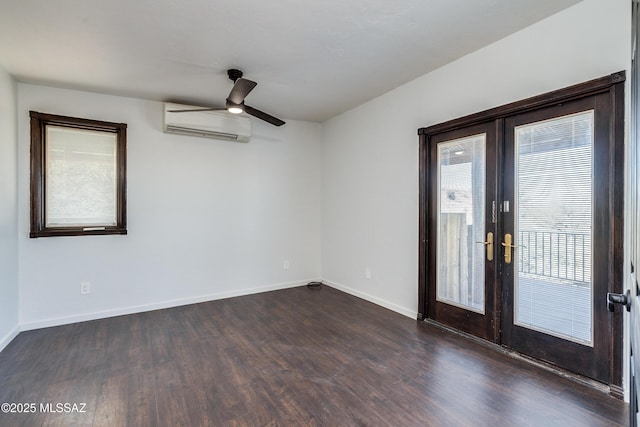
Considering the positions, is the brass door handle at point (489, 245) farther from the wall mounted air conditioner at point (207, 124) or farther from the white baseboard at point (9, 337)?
the white baseboard at point (9, 337)

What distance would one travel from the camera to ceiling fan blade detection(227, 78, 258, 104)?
2.68 metres

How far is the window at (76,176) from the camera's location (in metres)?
3.38

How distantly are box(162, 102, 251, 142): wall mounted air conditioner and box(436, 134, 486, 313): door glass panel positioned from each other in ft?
8.39

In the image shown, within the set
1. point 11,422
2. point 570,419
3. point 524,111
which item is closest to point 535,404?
point 570,419

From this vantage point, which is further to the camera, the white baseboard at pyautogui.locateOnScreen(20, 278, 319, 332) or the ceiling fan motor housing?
the white baseboard at pyautogui.locateOnScreen(20, 278, 319, 332)

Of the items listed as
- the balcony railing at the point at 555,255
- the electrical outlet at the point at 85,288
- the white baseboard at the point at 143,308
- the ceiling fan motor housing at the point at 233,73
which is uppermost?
the ceiling fan motor housing at the point at 233,73

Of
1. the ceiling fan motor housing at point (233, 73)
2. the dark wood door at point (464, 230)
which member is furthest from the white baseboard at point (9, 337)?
the dark wood door at point (464, 230)

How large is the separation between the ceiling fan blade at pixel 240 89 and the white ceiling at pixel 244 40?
0.31 m

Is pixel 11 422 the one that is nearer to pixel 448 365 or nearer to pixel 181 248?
pixel 181 248

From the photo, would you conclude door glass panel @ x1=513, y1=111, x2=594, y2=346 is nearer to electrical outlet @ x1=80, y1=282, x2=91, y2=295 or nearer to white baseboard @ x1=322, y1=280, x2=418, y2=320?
white baseboard @ x1=322, y1=280, x2=418, y2=320

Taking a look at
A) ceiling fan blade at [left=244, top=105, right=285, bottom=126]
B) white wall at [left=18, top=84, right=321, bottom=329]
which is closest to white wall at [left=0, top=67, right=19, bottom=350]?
white wall at [left=18, top=84, right=321, bottom=329]

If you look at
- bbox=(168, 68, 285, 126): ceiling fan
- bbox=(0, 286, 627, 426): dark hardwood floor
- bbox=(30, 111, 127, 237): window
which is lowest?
bbox=(0, 286, 627, 426): dark hardwood floor

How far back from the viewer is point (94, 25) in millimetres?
2355

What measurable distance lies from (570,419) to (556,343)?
2.14ft
